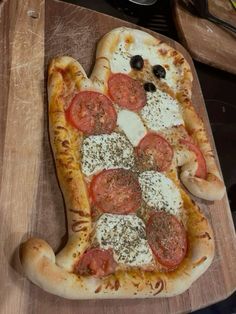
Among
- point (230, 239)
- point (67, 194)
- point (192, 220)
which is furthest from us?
point (230, 239)

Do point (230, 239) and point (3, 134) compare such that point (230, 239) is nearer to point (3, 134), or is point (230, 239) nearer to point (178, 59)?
point (178, 59)

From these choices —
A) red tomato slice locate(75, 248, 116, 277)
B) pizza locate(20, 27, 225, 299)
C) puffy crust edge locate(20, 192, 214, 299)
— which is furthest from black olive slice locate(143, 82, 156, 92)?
red tomato slice locate(75, 248, 116, 277)

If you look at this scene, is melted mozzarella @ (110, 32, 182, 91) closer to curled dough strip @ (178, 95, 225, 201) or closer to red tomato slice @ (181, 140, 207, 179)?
curled dough strip @ (178, 95, 225, 201)

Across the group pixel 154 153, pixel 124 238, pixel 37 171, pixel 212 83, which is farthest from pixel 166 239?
pixel 212 83

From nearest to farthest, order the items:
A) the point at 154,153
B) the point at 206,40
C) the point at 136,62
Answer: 1. the point at 154,153
2. the point at 136,62
3. the point at 206,40

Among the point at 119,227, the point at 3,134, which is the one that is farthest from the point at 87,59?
the point at 119,227

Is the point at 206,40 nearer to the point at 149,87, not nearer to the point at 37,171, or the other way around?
the point at 149,87

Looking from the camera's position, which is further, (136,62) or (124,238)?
(136,62)
